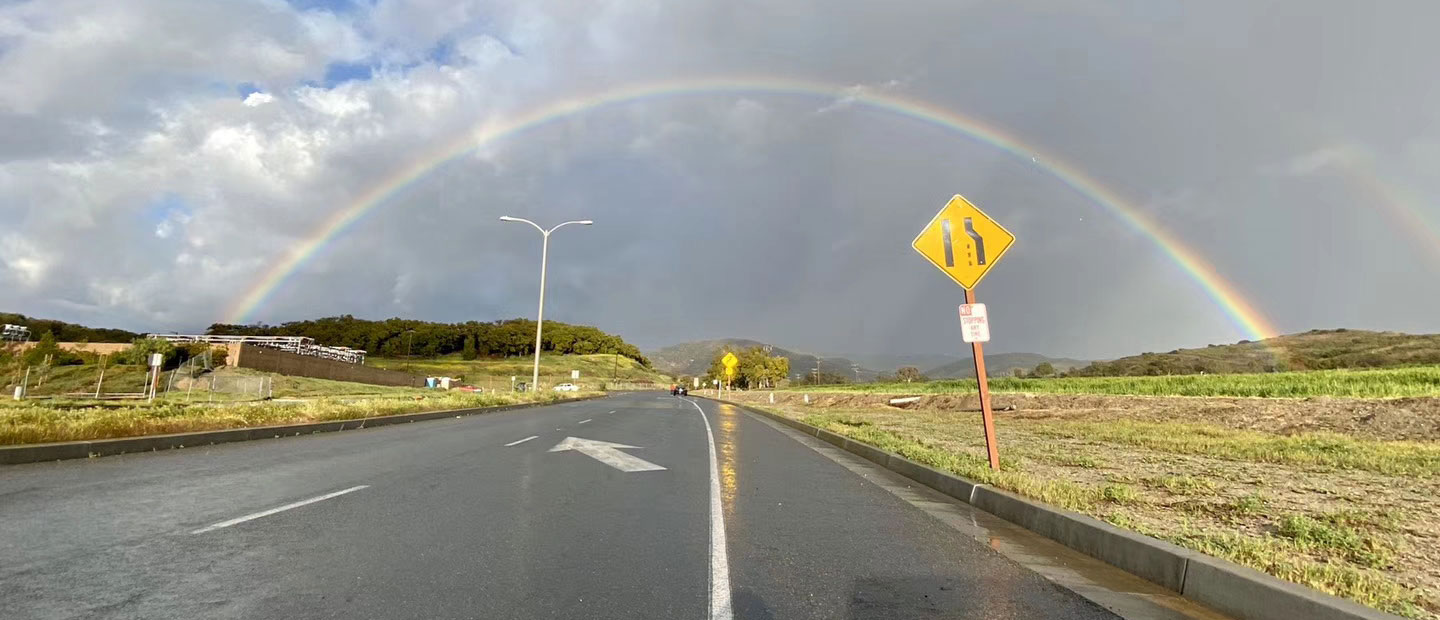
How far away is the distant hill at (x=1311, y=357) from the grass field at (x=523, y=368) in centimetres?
7164

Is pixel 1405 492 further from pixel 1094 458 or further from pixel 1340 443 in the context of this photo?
pixel 1340 443

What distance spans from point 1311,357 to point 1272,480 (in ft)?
283

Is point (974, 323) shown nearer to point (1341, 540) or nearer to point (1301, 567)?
point (1341, 540)

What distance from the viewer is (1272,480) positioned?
8.40m

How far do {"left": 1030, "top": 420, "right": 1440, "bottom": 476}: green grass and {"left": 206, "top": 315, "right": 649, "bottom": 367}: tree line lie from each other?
150m

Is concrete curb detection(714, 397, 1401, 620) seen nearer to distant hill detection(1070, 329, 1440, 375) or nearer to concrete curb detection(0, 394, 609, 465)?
concrete curb detection(0, 394, 609, 465)

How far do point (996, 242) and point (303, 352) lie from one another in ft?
249

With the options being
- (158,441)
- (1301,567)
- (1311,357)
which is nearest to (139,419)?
(158,441)

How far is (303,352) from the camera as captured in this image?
69.6 meters

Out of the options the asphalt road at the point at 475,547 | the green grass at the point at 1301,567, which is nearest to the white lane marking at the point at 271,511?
the asphalt road at the point at 475,547

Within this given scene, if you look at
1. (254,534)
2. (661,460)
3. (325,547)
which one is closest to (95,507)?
(254,534)

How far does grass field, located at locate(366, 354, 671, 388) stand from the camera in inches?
4412

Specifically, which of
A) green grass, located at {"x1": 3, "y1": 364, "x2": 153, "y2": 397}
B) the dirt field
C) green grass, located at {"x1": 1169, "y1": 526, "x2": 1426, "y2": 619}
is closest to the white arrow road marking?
the dirt field

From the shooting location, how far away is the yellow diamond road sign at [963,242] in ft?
33.1
